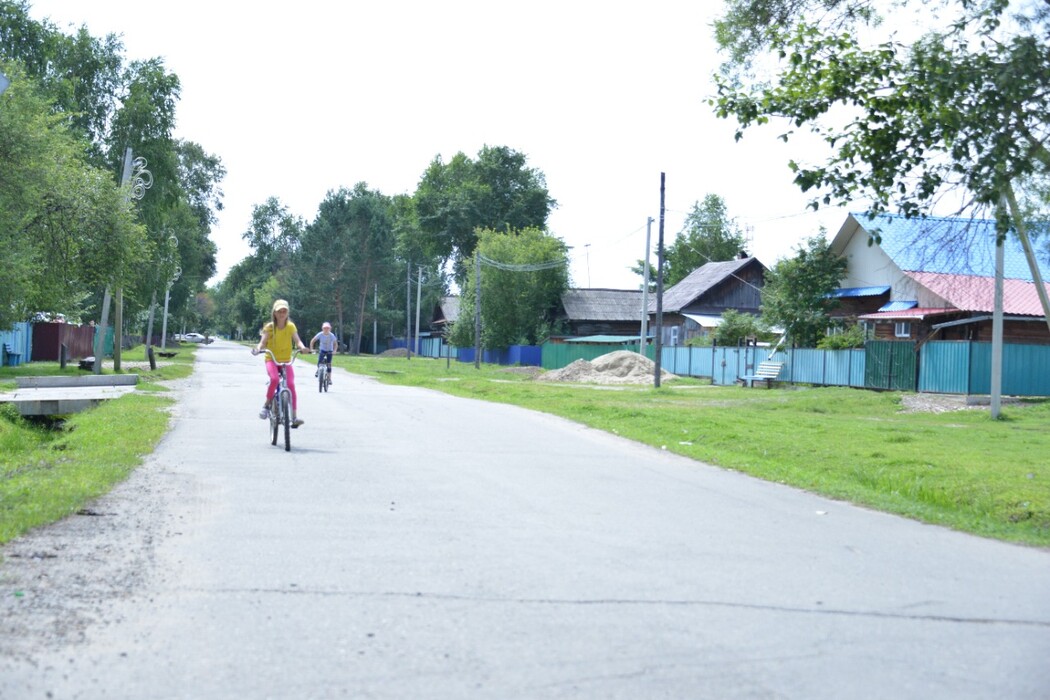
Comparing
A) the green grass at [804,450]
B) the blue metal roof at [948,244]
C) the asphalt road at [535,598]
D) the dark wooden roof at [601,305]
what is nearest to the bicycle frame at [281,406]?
the green grass at [804,450]

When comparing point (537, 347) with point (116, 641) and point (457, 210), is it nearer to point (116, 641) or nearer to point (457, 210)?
point (457, 210)

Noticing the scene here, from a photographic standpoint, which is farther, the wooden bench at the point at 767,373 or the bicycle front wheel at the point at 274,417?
the wooden bench at the point at 767,373

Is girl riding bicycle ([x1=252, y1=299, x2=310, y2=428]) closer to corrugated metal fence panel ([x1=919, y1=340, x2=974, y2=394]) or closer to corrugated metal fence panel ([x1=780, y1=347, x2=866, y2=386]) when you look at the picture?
corrugated metal fence panel ([x1=919, y1=340, x2=974, y2=394])

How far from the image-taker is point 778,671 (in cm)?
481

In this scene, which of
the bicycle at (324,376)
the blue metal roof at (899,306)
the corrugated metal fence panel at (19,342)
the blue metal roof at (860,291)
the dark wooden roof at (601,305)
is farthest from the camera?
the dark wooden roof at (601,305)

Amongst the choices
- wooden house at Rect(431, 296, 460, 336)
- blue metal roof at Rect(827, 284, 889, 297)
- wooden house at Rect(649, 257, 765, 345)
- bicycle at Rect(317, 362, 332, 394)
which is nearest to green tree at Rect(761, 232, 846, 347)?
blue metal roof at Rect(827, 284, 889, 297)

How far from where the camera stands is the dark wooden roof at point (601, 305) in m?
72.3

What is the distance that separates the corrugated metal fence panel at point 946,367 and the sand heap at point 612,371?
13342 millimetres

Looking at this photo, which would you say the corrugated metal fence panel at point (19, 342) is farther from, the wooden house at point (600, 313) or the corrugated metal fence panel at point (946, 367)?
the wooden house at point (600, 313)

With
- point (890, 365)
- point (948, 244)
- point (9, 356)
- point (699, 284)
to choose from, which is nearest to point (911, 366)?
point (890, 365)

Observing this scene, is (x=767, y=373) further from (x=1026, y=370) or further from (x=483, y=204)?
(x=483, y=204)

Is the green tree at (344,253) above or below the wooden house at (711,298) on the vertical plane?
above

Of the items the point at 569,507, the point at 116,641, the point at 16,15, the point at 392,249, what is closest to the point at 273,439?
the point at 569,507

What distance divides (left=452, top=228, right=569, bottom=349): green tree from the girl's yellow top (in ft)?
183
